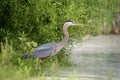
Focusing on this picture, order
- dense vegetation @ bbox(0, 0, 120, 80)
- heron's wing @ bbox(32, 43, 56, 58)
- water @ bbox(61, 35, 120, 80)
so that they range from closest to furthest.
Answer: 1. heron's wing @ bbox(32, 43, 56, 58)
2. water @ bbox(61, 35, 120, 80)
3. dense vegetation @ bbox(0, 0, 120, 80)

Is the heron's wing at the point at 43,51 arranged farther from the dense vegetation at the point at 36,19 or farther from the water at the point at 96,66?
the dense vegetation at the point at 36,19

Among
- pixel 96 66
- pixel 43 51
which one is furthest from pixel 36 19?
pixel 43 51

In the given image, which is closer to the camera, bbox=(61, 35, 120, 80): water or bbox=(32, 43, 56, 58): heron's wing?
bbox=(32, 43, 56, 58): heron's wing

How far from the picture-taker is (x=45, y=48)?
1302 cm

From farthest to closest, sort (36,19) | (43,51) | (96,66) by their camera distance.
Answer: (96,66) < (36,19) < (43,51)

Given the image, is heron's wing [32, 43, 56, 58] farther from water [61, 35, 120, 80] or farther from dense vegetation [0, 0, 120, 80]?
dense vegetation [0, 0, 120, 80]

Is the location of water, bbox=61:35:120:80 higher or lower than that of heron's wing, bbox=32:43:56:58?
lower

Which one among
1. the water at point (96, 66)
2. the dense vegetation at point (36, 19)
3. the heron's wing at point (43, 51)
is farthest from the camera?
the dense vegetation at point (36, 19)

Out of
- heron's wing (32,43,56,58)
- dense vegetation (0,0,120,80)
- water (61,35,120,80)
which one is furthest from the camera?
dense vegetation (0,0,120,80)

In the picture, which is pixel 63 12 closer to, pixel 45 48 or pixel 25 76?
pixel 45 48

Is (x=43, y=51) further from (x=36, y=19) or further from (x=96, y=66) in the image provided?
(x=96, y=66)

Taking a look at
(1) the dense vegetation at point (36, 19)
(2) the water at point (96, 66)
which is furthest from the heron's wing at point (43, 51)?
(1) the dense vegetation at point (36, 19)

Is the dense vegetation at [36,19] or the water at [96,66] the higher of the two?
the dense vegetation at [36,19]

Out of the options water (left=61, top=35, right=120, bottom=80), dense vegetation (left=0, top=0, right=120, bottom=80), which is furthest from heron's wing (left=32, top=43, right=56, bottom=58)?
dense vegetation (left=0, top=0, right=120, bottom=80)
